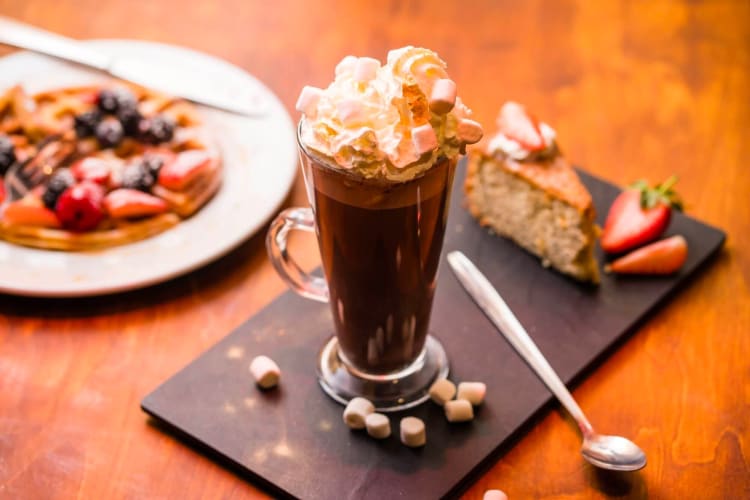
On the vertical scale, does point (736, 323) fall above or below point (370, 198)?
below

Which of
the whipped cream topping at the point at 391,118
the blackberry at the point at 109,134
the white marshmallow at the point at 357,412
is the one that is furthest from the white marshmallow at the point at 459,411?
the blackberry at the point at 109,134

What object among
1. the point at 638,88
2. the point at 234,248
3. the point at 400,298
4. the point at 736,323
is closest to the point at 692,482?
the point at 736,323

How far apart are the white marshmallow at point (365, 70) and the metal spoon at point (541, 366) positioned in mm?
513

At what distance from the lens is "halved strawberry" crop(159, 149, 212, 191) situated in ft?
6.02

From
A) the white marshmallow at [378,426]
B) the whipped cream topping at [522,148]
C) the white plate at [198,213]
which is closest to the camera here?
the white marshmallow at [378,426]

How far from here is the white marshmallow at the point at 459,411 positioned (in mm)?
1399

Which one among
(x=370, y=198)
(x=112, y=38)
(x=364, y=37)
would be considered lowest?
(x=112, y=38)

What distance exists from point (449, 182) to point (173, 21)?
149cm

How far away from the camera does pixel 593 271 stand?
1683mm

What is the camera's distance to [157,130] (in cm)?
200

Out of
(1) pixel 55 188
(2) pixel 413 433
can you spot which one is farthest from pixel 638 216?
(1) pixel 55 188

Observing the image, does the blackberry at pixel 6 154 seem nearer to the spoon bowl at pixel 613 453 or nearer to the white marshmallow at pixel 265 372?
the white marshmallow at pixel 265 372

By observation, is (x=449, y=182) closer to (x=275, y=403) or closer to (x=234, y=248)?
(x=275, y=403)

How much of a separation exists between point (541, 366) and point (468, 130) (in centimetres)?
45
